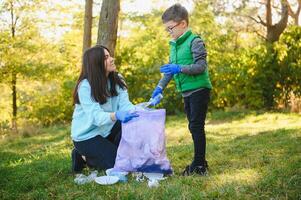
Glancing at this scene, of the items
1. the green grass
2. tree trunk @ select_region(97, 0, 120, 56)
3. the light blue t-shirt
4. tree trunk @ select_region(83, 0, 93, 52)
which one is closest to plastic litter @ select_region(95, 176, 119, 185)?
the green grass

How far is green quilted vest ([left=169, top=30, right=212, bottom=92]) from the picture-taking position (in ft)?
12.6

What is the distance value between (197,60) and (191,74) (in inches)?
5.2

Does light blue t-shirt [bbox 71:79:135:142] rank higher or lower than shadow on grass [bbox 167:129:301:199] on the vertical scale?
higher

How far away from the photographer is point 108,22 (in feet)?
20.1

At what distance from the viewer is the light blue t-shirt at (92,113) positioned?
3.84 m

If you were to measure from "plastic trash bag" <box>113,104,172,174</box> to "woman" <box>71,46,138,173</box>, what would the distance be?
19cm

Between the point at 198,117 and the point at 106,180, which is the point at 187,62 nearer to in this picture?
the point at 198,117

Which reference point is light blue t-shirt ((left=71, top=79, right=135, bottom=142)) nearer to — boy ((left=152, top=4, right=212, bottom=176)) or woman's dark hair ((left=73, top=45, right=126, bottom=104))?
woman's dark hair ((left=73, top=45, right=126, bottom=104))

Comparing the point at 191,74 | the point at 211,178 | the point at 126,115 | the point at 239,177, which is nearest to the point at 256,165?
the point at 239,177

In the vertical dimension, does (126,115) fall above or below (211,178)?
above

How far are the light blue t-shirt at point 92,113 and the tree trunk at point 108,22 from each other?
2127 mm

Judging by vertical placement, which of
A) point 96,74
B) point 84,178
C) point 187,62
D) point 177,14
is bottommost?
point 84,178

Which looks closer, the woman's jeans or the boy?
the boy

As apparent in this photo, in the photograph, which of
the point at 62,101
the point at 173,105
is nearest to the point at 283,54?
the point at 173,105
